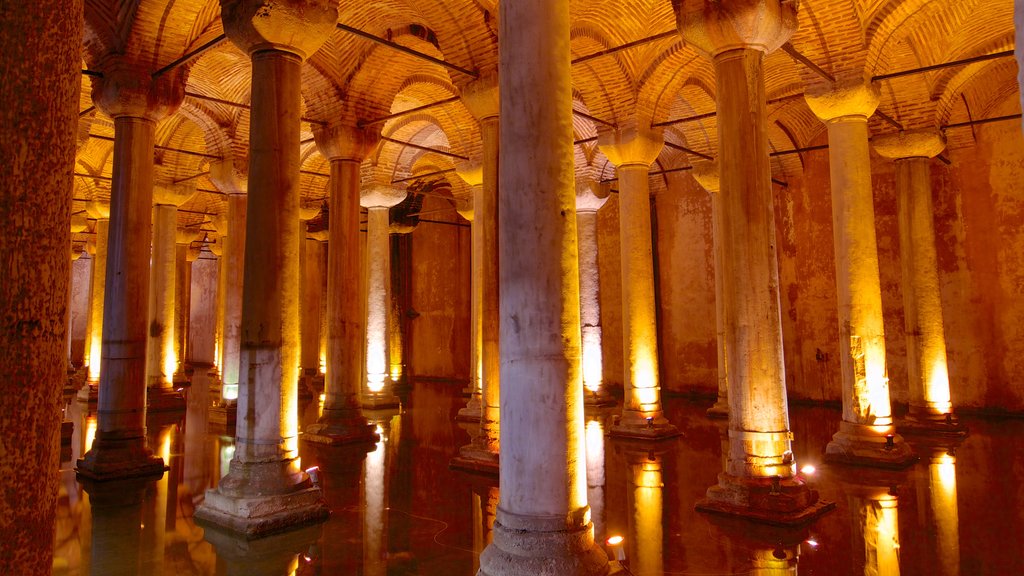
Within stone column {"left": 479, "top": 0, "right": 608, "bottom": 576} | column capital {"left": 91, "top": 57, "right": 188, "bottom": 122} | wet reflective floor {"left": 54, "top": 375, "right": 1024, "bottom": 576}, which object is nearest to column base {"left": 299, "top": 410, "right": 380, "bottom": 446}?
wet reflective floor {"left": 54, "top": 375, "right": 1024, "bottom": 576}

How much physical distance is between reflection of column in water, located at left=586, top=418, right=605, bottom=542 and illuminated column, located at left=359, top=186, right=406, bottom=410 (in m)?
4.70

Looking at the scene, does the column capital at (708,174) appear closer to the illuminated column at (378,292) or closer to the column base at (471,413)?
the column base at (471,413)

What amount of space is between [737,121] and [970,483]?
15.7ft

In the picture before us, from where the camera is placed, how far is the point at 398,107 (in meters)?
15.4

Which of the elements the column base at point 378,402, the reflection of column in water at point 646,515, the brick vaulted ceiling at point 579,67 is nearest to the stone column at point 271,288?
the brick vaulted ceiling at point 579,67

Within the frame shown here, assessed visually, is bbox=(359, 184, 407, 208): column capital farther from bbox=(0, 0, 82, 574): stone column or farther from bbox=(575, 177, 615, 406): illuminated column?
bbox=(0, 0, 82, 574): stone column

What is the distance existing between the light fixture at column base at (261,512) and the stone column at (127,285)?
7.63ft

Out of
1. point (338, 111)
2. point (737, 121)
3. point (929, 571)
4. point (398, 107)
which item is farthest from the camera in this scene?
point (398, 107)

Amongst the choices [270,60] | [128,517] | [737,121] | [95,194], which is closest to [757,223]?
[737,121]

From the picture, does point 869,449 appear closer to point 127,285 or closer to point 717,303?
point 717,303

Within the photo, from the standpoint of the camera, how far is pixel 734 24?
6648mm

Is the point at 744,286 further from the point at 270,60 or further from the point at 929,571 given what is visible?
the point at 270,60

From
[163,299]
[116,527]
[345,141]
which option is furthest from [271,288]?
[163,299]

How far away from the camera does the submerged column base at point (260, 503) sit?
5.70 metres
